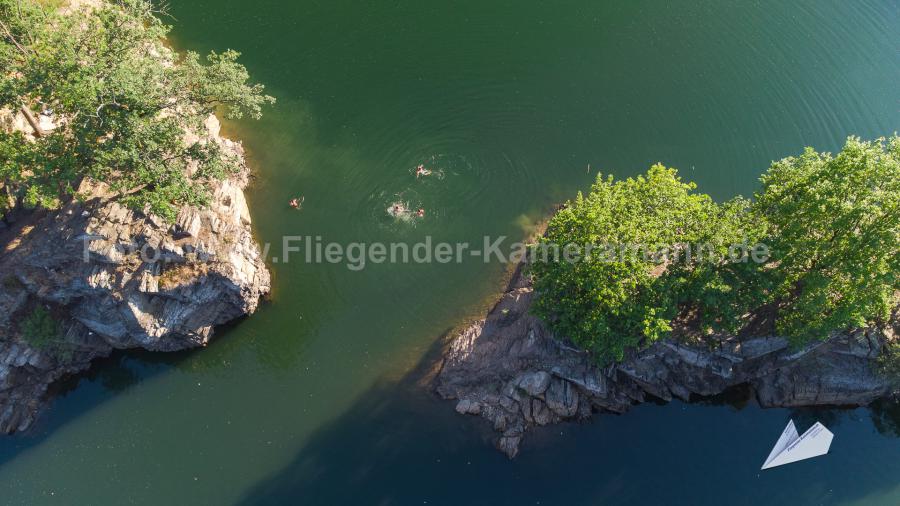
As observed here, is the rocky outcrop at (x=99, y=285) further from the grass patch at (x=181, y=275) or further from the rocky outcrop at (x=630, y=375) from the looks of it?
the rocky outcrop at (x=630, y=375)

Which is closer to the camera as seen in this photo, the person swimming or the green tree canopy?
the green tree canopy

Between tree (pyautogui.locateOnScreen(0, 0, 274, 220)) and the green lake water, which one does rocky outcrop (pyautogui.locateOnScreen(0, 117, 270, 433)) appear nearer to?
tree (pyautogui.locateOnScreen(0, 0, 274, 220))

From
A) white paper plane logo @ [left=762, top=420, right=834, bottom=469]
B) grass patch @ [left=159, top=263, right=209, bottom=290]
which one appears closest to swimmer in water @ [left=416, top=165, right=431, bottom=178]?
grass patch @ [left=159, top=263, right=209, bottom=290]

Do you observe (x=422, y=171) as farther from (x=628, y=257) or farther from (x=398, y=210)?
(x=628, y=257)

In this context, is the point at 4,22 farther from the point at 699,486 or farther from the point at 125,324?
the point at 699,486

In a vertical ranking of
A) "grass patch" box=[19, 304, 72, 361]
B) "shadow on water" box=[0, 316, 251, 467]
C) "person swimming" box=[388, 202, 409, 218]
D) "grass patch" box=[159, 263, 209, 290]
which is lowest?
"shadow on water" box=[0, 316, 251, 467]
